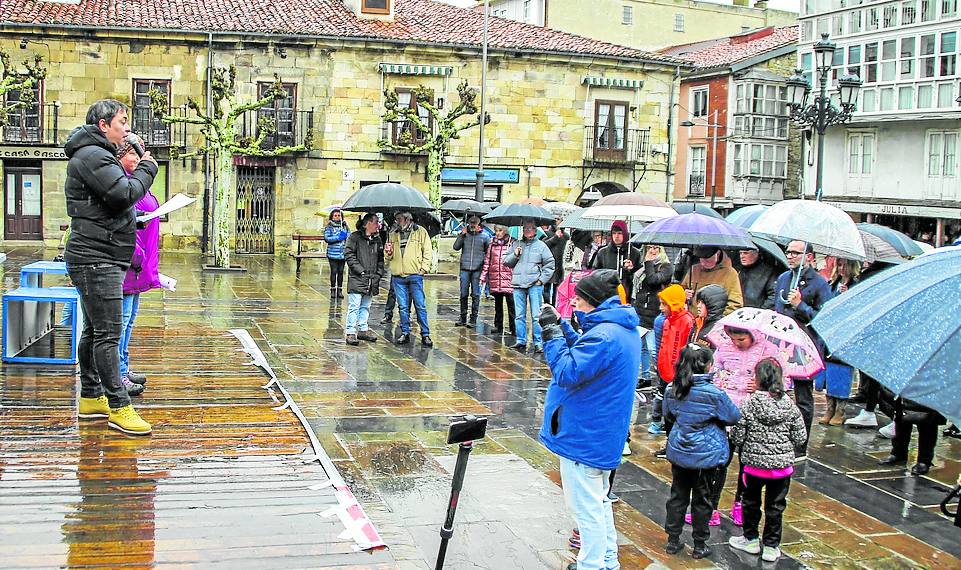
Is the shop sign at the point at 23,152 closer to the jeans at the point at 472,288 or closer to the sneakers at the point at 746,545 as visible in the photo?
the jeans at the point at 472,288

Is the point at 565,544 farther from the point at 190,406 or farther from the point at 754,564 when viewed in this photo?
the point at 190,406

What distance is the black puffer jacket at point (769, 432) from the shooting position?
577 centimetres

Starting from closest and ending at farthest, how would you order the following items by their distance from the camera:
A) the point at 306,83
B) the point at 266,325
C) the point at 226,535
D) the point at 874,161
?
the point at 226,535 < the point at 266,325 < the point at 306,83 < the point at 874,161

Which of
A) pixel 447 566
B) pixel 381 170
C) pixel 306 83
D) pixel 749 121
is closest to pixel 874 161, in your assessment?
pixel 749 121

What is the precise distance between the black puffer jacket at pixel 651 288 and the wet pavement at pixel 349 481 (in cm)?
128

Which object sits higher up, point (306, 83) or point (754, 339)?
point (306, 83)

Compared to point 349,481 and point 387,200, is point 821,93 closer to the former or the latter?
point 387,200

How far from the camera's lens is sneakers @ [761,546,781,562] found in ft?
18.6

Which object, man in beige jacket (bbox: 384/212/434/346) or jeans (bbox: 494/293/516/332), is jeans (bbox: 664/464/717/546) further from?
jeans (bbox: 494/293/516/332)

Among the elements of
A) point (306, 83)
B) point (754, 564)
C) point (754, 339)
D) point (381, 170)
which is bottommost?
point (754, 564)

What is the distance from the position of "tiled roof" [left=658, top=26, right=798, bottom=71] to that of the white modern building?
13.4 ft

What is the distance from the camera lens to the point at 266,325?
13.5 metres

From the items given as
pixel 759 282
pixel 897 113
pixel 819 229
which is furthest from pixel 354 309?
pixel 897 113

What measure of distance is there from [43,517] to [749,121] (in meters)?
37.8
